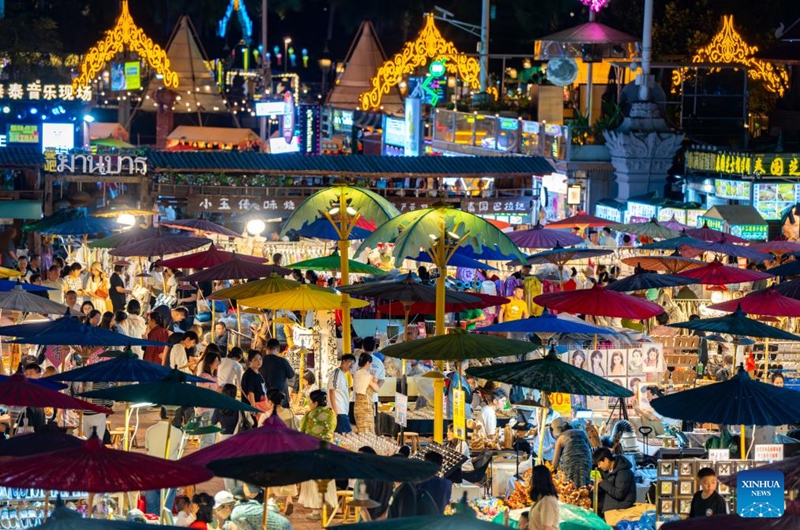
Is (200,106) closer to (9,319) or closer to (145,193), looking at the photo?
(145,193)

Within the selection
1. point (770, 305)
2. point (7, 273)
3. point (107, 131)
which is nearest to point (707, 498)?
point (770, 305)

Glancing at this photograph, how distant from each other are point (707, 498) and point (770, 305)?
23.8 feet

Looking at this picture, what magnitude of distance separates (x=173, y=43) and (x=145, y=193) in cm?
3086

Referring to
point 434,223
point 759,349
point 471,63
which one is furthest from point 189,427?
point 471,63

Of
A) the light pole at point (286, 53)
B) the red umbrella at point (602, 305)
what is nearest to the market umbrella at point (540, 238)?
the red umbrella at point (602, 305)

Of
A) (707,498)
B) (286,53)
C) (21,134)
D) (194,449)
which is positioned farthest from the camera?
(286,53)

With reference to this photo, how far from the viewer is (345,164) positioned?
3553cm

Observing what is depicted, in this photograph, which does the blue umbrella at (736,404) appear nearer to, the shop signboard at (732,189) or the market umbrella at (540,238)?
the market umbrella at (540,238)

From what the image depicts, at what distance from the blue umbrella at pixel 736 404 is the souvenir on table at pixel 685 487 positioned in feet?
1.86

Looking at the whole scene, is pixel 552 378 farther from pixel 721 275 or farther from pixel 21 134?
pixel 21 134

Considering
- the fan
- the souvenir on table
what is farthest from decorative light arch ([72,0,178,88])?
the souvenir on table

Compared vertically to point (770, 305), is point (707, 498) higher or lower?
lower

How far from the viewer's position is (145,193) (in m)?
34.7

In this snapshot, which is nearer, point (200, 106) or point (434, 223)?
point (434, 223)
